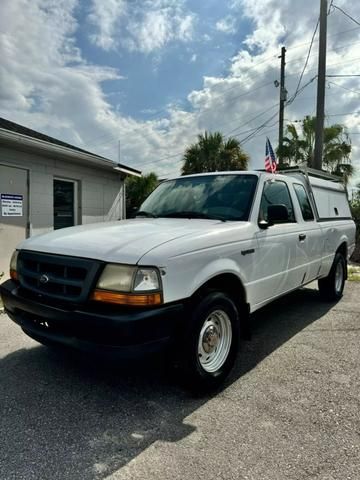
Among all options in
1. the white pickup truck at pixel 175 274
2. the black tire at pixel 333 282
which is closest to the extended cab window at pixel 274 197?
the white pickup truck at pixel 175 274

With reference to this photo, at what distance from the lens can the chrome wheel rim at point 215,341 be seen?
10.5 feet

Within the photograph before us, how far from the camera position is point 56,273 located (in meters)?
2.96

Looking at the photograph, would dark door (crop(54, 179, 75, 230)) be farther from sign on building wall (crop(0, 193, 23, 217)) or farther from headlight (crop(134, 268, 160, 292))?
headlight (crop(134, 268, 160, 292))

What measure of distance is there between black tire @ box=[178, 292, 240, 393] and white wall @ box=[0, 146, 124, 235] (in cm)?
629

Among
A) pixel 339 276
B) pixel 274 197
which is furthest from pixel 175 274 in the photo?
pixel 339 276

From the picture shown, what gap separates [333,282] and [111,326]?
5.04 metres

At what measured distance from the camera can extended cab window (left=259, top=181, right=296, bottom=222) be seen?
4038 mm

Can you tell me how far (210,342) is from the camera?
328cm

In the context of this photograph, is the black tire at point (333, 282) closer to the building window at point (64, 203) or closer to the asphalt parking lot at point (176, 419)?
the asphalt parking lot at point (176, 419)

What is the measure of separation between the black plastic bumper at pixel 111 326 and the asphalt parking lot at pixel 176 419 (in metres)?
0.19

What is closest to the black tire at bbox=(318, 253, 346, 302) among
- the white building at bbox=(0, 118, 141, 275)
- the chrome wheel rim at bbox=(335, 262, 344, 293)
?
the chrome wheel rim at bbox=(335, 262, 344, 293)

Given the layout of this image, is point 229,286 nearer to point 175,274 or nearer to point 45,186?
point 175,274

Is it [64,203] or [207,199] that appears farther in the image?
[64,203]

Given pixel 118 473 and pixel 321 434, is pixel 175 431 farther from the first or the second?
pixel 321 434
